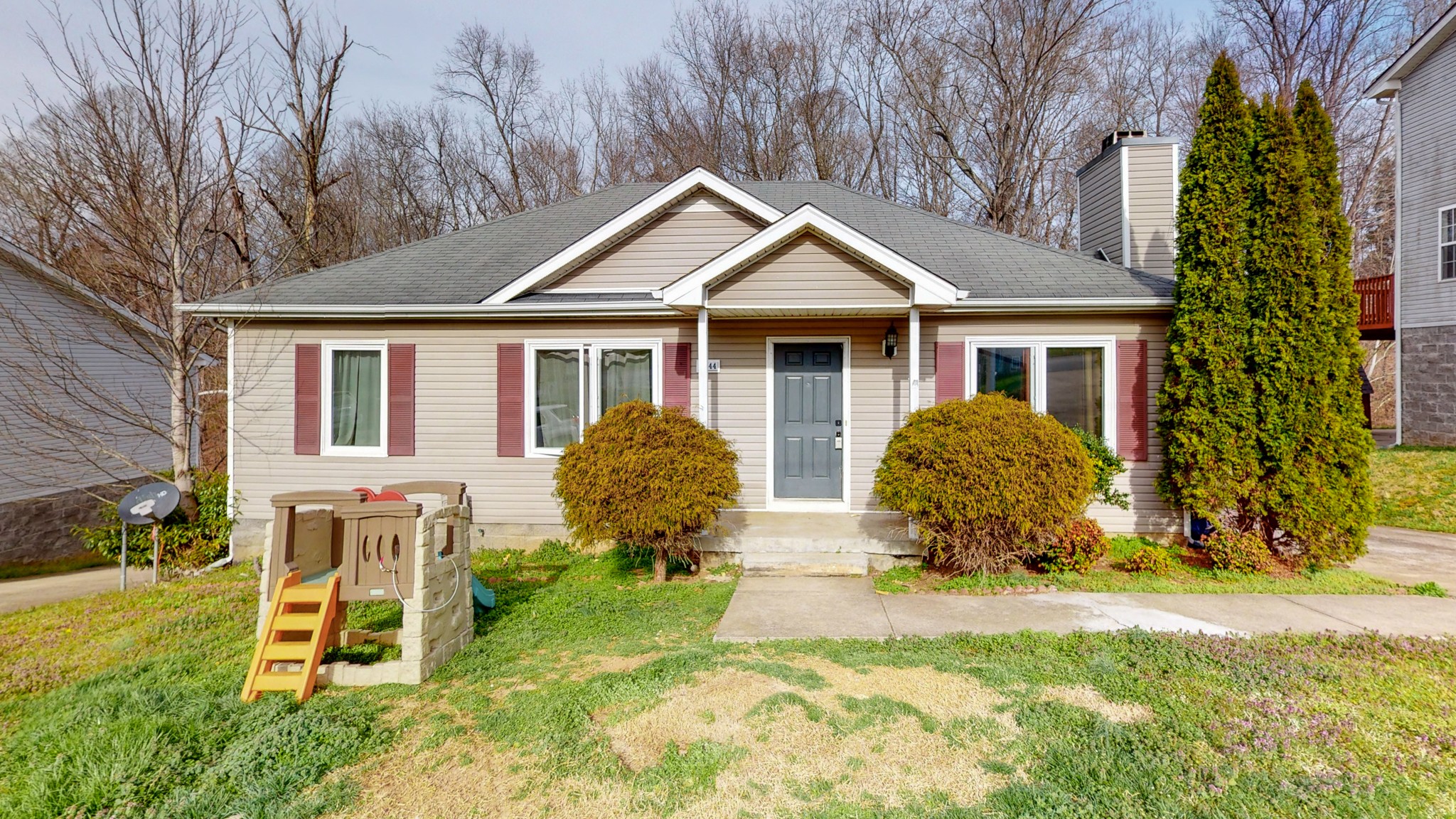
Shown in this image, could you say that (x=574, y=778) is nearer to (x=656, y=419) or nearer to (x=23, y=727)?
(x=23, y=727)

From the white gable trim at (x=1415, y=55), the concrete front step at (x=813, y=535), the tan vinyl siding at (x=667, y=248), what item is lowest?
the concrete front step at (x=813, y=535)

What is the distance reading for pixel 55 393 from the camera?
10.3 m

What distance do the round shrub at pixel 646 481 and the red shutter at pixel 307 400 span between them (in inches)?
151

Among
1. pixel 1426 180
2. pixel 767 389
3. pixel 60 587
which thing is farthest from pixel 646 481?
pixel 1426 180

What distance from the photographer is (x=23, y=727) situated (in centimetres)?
375

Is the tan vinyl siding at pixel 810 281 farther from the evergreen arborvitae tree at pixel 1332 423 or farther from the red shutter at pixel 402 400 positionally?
the red shutter at pixel 402 400

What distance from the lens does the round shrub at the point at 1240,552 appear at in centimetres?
645

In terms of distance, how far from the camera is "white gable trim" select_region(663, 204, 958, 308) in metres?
6.68

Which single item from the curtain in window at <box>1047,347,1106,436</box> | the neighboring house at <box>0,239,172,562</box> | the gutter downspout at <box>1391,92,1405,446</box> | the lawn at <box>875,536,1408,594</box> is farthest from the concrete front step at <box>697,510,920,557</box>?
the gutter downspout at <box>1391,92,1405,446</box>

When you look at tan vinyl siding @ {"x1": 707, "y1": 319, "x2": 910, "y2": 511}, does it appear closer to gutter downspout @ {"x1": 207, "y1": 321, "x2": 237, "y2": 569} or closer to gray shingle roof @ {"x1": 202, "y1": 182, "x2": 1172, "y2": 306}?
gray shingle roof @ {"x1": 202, "y1": 182, "x2": 1172, "y2": 306}

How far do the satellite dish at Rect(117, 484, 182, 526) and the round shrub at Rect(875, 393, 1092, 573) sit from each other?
8.20 m

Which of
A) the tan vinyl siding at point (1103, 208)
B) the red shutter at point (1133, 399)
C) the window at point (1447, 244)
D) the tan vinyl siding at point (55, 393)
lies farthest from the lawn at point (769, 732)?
the window at point (1447, 244)

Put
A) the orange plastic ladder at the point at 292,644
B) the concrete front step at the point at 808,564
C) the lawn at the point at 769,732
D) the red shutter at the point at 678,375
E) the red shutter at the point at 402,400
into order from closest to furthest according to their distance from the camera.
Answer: the lawn at the point at 769,732 < the orange plastic ladder at the point at 292,644 < the concrete front step at the point at 808,564 < the red shutter at the point at 678,375 < the red shutter at the point at 402,400

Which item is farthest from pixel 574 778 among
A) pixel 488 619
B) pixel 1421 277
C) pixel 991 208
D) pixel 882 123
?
pixel 882 123
